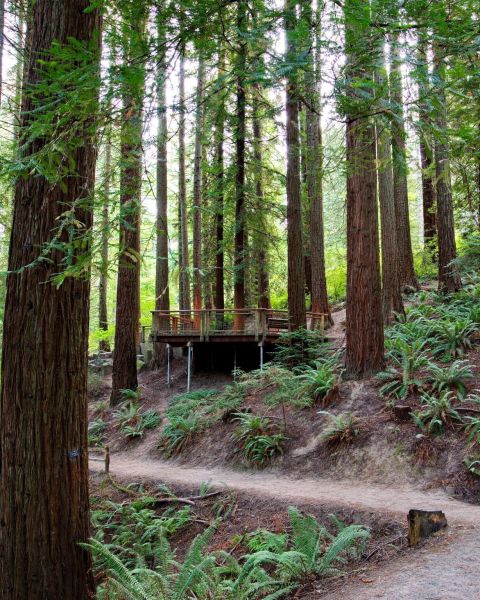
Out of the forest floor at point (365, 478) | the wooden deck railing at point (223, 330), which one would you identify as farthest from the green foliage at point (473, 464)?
the wooden deck railing at point (223, 330)

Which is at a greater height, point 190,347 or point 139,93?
point 139,93

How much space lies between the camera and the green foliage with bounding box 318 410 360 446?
8203 millimetres

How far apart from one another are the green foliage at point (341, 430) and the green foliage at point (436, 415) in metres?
1.00

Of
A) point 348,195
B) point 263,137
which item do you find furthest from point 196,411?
point 263,137

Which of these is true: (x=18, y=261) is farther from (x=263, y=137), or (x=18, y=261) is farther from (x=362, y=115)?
(x=263, y=137)

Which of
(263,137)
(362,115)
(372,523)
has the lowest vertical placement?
(372,523)

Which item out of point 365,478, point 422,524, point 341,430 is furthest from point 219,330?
point 422,524

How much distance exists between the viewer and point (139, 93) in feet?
9.32

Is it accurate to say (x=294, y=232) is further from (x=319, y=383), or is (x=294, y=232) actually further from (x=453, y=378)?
(x=453, y=378)

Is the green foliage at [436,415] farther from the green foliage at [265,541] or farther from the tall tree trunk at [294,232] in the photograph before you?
the tall tree trunk at [294,232]

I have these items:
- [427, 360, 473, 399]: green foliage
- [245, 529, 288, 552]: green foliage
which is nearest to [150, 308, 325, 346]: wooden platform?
[427, 360, 473, 399]: green foliage

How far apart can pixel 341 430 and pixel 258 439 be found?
1685mm

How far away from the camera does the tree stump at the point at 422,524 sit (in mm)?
4551

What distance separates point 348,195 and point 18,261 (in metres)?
7.12
